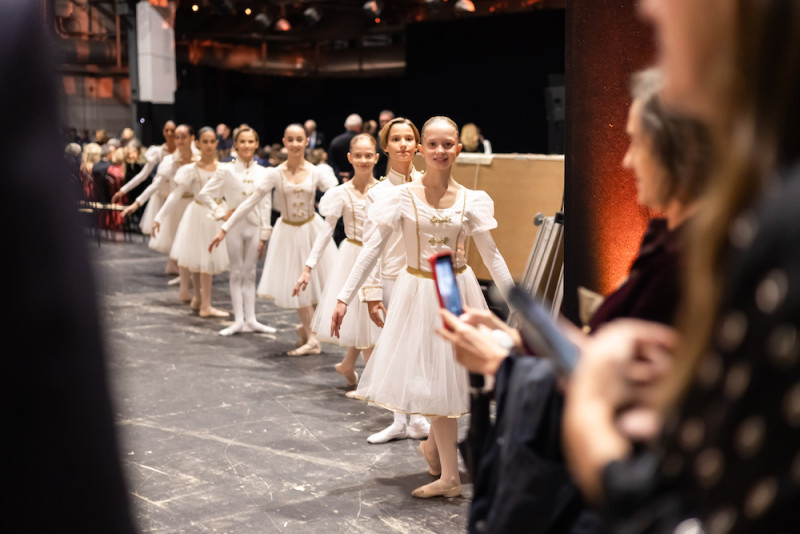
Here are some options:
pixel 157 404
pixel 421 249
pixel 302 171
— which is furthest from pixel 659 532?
pixel 302 171

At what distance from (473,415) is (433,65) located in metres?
18.2

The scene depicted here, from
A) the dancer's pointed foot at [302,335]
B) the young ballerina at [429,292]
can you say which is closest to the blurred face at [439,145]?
the young ballerina at [429,292]

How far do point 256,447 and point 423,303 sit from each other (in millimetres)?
1394

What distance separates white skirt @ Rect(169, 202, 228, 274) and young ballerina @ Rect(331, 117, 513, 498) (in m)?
4.36

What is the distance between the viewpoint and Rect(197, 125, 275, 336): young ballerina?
7.42 meters

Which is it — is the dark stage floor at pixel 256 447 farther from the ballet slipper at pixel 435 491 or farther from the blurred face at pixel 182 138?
the blurred face at pixel 182 138

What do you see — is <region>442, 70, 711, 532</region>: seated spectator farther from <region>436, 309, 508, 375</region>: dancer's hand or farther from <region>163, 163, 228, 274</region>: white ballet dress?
<region>163, 163, 228, 274</region>: white ballet dress

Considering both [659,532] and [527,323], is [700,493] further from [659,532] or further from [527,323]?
[527,323]

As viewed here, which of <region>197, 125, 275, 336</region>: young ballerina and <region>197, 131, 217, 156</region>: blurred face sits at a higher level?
<region>197, 131, 217, 156</region>: blurred face

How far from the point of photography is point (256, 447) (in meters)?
4.66

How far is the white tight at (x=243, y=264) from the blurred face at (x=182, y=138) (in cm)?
186

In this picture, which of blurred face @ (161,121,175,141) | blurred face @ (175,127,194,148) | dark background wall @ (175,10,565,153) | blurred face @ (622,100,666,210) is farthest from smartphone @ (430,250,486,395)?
dark background wall @ (175,10,565,153)

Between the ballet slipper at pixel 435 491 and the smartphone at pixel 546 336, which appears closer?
the smartphone at pixel 546 336

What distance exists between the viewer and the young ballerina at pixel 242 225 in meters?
7.42
